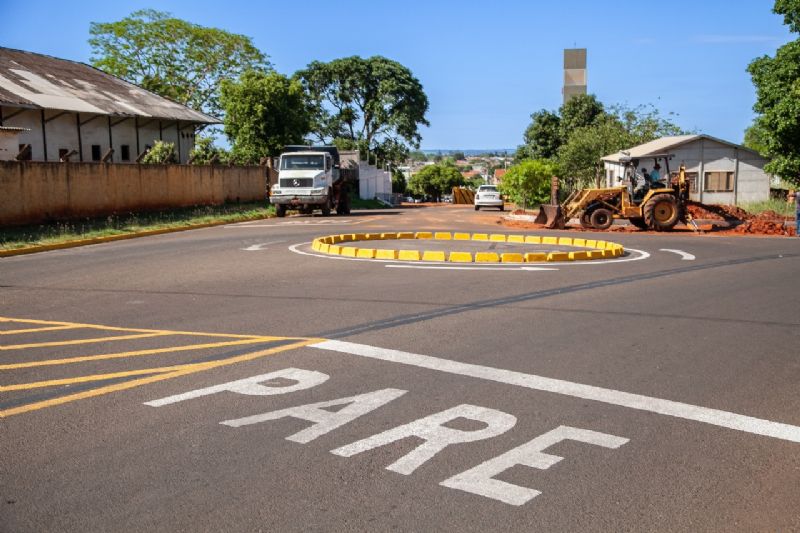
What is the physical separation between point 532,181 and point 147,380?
3849 centimetres

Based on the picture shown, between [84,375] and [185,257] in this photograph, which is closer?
[84,375]

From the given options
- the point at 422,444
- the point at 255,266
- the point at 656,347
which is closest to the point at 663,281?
the point at 656,347

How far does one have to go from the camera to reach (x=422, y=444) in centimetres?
510

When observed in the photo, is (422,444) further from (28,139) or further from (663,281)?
(28,139)

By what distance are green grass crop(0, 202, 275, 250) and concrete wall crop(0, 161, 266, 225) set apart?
40cm

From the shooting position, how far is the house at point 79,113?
111 feet

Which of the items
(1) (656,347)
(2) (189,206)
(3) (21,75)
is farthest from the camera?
(3) (21,75)

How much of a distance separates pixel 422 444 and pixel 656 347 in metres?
3.77

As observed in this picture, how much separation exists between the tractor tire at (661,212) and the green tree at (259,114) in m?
31.2

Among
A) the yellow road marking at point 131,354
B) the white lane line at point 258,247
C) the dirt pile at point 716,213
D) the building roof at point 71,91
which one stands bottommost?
the yellow road marking at point 131,354

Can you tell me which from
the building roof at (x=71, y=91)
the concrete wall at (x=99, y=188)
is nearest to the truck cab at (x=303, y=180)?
the concrete wall at (x=99, y=188)

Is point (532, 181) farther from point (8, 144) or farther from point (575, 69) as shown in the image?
point (575, 69)

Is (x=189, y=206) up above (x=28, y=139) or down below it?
below

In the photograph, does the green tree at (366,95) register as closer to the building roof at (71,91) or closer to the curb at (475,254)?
the building roof at (71,91)
